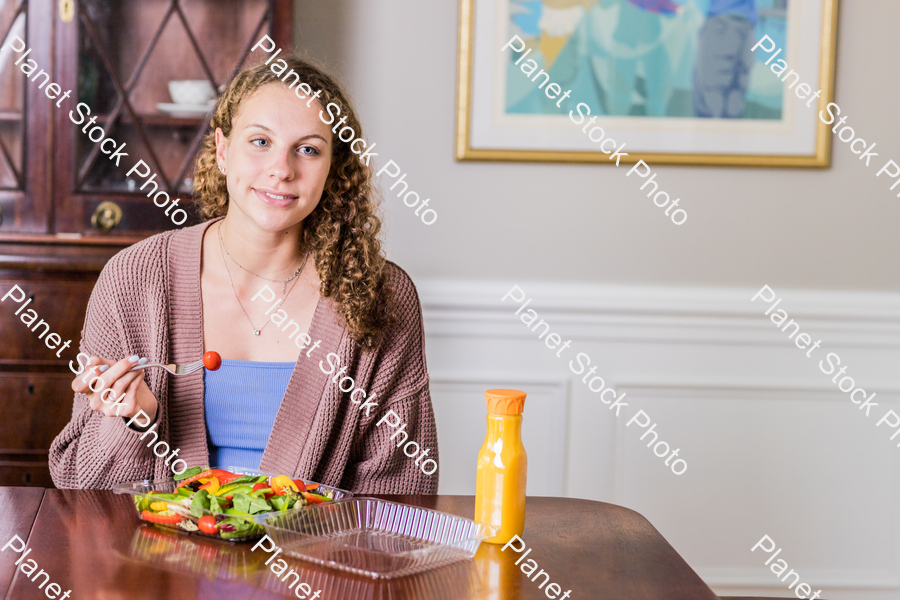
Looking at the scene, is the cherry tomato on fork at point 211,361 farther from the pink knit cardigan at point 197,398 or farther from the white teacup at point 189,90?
the white teacup at point 189,90

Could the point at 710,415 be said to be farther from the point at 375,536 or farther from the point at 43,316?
the point at 43,316

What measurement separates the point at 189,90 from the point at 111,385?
45.4 inches

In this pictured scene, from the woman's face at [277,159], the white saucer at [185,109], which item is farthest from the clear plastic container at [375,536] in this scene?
the white saucer at [185,109]

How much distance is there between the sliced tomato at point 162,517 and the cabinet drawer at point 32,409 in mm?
1166

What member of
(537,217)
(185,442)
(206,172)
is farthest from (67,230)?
(537,217)

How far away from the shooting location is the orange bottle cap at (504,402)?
1101mm

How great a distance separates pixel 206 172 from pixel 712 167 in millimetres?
1513

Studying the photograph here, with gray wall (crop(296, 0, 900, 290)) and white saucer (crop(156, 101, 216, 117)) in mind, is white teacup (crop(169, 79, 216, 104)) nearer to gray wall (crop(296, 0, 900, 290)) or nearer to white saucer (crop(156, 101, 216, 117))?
white saucer (crop(156, 101, 216, 117))

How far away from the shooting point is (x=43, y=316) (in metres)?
2.14

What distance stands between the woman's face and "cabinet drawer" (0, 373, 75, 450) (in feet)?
2.83

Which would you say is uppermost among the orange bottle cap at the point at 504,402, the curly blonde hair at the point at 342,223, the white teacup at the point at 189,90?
the white teacup at the point at 189,90

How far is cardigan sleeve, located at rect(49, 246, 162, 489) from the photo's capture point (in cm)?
152

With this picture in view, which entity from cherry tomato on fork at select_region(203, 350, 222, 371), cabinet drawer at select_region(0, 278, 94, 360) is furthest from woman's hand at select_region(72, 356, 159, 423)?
cabinet drawer at select_region(0, 278, 94, 360)

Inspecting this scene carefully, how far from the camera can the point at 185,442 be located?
157 cm
